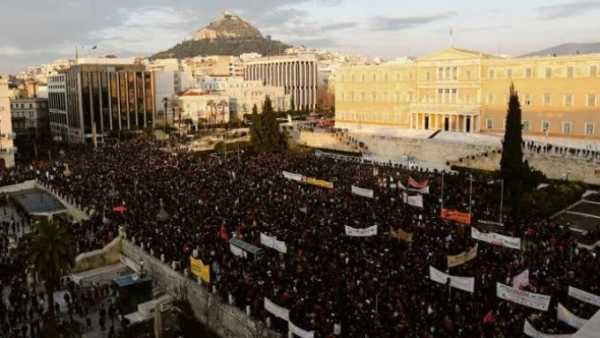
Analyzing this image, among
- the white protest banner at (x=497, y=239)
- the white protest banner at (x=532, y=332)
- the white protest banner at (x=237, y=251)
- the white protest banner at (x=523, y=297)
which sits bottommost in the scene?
the white protest banner at (x=237, y=251)

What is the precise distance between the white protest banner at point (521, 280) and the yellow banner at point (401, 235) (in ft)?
21.4

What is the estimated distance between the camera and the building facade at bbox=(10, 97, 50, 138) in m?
99.2

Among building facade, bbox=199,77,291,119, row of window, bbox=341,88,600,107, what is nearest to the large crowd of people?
row of window, bbox=341,88,600,107

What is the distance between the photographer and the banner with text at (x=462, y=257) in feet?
68.6

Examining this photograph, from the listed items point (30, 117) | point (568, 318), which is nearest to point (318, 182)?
point (568, 318)

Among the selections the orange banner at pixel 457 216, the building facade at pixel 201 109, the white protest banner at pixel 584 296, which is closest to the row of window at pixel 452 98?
the orange banner at pixel 457 216

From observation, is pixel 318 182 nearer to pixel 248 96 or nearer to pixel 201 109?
pixel 201 109

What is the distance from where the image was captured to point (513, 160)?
104 ft

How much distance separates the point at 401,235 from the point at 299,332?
9249 millimetres

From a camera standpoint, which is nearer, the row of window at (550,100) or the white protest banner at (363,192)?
the white protest banner at (363,192)

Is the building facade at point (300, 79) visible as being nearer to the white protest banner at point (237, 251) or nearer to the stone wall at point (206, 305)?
the stone wall at point (206, 305)

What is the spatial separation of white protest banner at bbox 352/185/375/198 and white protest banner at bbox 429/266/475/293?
13.6m

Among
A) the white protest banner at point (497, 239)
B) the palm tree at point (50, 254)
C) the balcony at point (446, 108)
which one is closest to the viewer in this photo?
the palm tree at point (50, 254)

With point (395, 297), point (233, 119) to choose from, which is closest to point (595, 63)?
point (395, 297)
